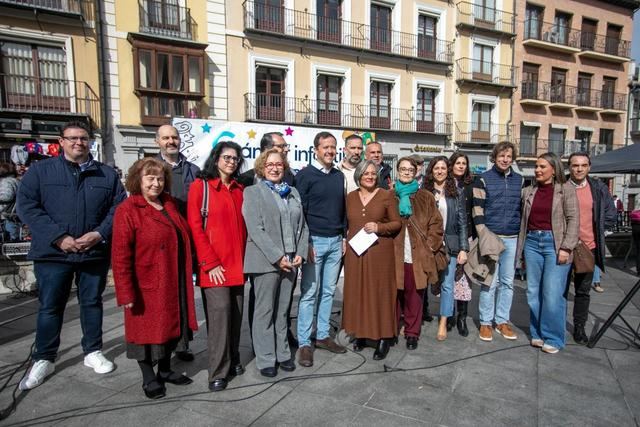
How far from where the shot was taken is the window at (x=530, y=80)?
22500 mm

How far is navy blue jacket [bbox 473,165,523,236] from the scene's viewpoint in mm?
4062

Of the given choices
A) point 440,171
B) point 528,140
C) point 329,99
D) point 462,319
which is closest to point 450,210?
point 440,171

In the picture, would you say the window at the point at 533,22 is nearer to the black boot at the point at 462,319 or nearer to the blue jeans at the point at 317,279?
the black boot at the point at 462,319

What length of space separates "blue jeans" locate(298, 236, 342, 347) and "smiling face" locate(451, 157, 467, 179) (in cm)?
143

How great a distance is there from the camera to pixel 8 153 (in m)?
12.0

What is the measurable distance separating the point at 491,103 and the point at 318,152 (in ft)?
68.8

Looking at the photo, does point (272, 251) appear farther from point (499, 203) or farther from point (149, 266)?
point (499, 203)

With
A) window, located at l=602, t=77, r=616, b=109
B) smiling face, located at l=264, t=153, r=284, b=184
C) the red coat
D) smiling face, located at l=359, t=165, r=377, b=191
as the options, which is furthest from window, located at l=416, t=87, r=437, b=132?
the red coat

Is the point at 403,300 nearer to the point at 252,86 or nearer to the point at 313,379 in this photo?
the point at 313,379

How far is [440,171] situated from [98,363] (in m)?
3.62

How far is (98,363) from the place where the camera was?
3.41m

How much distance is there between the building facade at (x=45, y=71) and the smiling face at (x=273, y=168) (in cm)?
1119

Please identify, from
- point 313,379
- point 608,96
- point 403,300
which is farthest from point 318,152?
point 608,96

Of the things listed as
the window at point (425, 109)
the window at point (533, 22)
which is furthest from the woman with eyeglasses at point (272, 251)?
the window at point (533, 22)
